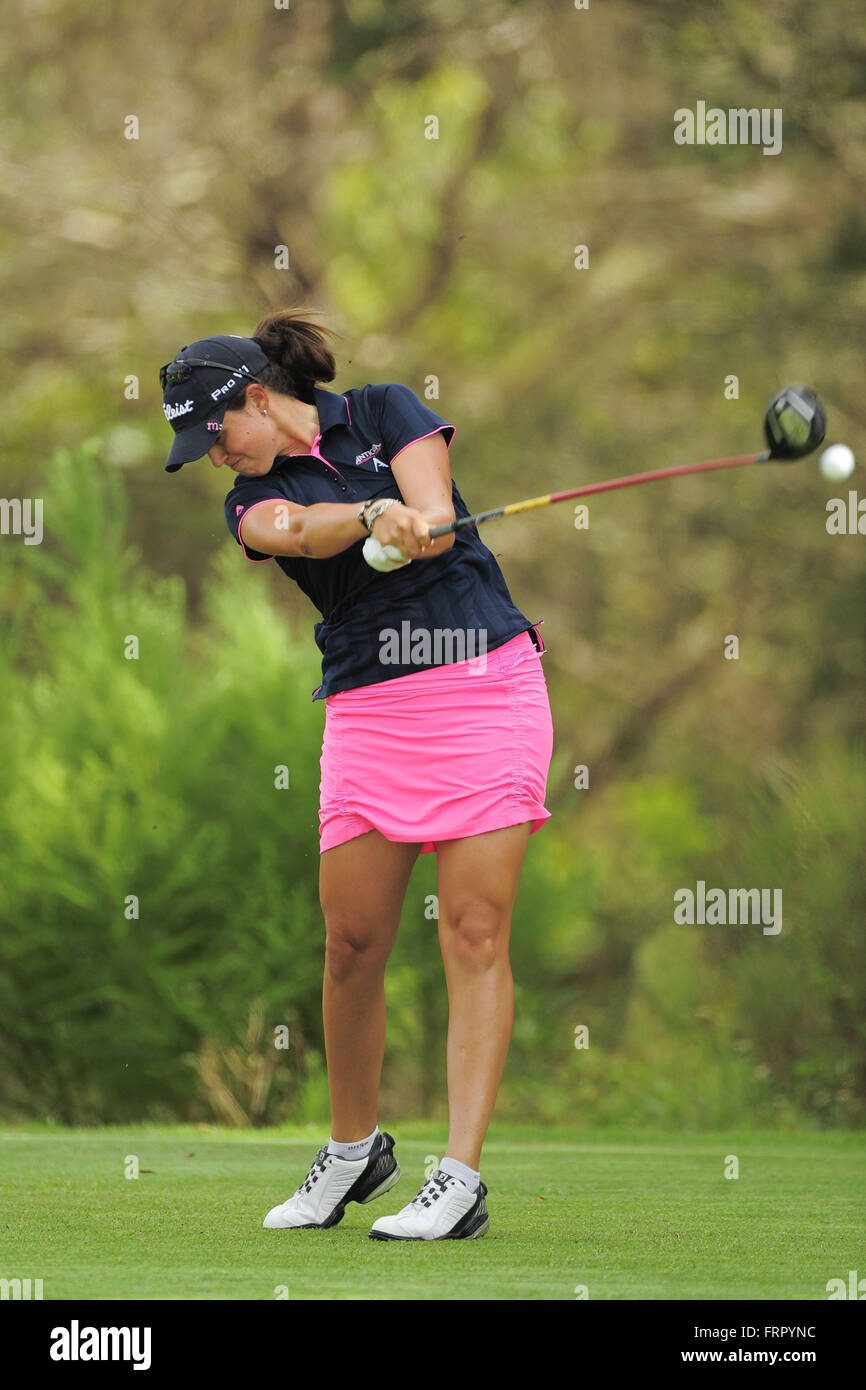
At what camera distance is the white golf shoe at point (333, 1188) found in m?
3.97

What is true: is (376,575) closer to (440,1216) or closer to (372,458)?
(372,458)

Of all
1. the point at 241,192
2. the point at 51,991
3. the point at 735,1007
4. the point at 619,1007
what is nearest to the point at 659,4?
the point at 241,192

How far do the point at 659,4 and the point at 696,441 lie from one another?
3.88 metres

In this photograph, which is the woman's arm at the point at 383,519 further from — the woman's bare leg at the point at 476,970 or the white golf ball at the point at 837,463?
the white golf ball at the point at 837,463

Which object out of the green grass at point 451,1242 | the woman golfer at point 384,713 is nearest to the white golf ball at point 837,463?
the woman golfer at point 384,713

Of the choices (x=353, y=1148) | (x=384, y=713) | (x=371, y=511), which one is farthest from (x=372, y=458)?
(x=353, y=1148)

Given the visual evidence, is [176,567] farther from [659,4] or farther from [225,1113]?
[225,1113]

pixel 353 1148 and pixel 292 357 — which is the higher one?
pixel 292 357

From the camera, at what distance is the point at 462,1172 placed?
3.78 meters

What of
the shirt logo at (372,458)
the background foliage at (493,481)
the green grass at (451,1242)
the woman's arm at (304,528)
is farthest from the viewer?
the background foliage at (493,481)

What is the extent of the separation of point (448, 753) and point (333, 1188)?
1.00 metres

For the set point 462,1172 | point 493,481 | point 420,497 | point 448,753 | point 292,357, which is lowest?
point 462,1172

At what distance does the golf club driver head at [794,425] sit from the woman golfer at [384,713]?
681mm

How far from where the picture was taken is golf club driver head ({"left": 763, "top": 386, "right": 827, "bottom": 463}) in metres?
3.76
